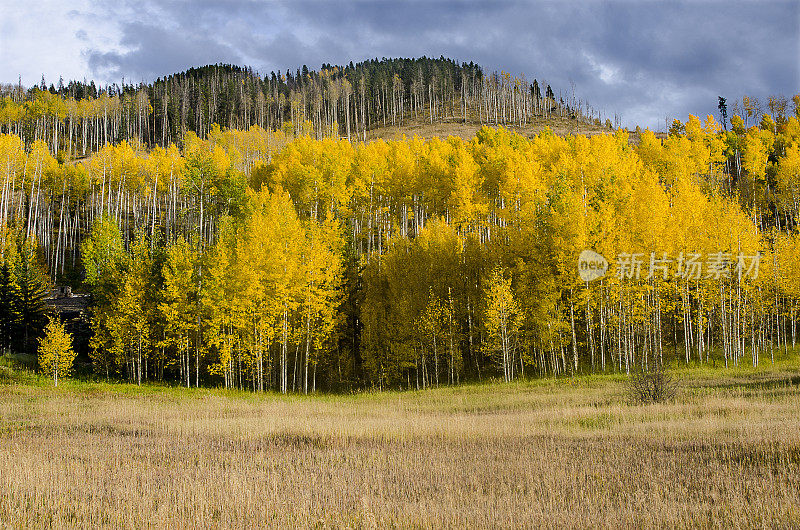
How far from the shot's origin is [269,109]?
119375 millimetres

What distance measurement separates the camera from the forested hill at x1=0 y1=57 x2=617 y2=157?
323 feet

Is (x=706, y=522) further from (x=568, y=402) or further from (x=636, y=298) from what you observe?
(x=636, y=298)

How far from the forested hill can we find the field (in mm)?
80798

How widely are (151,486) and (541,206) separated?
27357 millimetres

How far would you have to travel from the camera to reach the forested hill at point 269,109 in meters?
98.4

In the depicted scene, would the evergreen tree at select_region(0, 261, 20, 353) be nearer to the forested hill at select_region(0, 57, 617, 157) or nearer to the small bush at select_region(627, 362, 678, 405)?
the small bush at select_region(627, 362, 678, 405)

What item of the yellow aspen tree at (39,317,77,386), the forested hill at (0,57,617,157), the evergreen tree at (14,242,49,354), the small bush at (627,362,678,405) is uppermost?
the forested hill at (0,57,617,157)

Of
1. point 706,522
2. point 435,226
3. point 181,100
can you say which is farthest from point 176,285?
point 181,100

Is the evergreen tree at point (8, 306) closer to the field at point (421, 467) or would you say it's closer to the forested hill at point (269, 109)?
the field at point (421, 467)

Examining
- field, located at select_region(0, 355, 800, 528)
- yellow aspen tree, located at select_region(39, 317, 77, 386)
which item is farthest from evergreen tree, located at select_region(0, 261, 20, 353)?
field, located at select_region(0, 355, 800, 528)

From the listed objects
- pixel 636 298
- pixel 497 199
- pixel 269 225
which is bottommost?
pixel 636 298

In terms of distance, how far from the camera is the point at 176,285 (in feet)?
110

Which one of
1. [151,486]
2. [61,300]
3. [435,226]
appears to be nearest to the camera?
[151,486]

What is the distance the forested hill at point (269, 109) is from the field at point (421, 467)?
3181 inches
